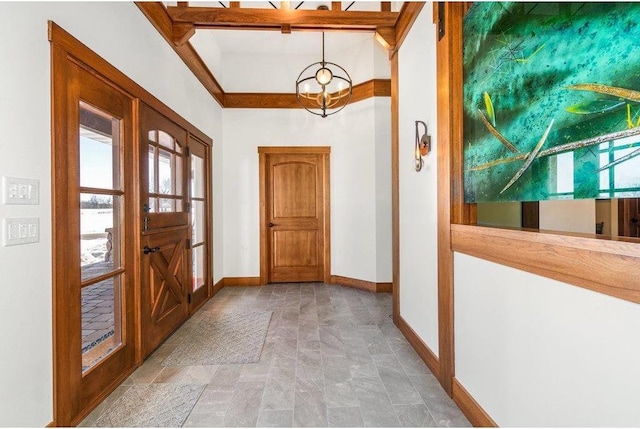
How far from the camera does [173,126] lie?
2998 millimetres

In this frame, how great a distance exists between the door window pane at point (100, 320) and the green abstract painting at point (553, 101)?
251 centimetres

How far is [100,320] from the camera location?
1.99m

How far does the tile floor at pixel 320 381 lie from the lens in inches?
67.9

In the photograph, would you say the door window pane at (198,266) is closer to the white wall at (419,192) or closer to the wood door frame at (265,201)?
the wood door frame at (265,201)

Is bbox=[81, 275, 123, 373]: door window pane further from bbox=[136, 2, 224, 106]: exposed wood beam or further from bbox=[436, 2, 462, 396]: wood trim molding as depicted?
bbox=[436, 2, 462, 396]: wood trim molding

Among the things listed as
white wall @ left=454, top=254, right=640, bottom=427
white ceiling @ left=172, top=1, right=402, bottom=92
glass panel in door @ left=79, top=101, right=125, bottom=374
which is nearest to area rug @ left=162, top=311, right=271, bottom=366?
glass panel in door @ left=79, top=101, right=125, bottom=374

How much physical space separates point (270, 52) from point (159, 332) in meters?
4.29

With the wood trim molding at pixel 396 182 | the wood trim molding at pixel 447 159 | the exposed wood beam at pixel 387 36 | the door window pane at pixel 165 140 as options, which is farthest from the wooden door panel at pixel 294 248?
the wood trim molding at pixel 447 159

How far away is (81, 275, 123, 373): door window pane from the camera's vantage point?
1833mm

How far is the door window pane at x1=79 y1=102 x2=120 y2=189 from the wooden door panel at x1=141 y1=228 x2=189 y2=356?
2.04 feet

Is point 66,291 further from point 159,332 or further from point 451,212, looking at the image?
point 451,212

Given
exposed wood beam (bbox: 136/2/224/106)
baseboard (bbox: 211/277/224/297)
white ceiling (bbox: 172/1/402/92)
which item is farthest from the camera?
white ceiling (bbox: 172/1/402/92)

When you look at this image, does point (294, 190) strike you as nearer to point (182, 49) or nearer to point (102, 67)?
point (182, 49)

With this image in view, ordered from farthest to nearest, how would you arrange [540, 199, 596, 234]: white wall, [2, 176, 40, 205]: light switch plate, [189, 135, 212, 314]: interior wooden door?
[189, 135, 212, 314]: interior wooden door, [540, 199, 596, 234]: white wall, [2, 176, 40, 205]: light switch plate
